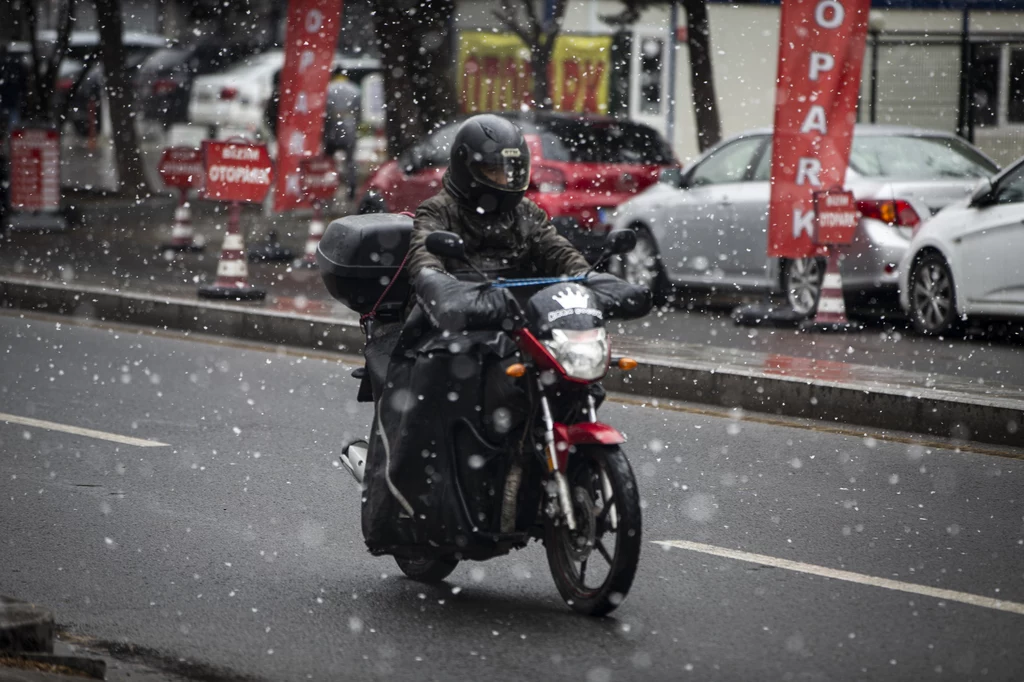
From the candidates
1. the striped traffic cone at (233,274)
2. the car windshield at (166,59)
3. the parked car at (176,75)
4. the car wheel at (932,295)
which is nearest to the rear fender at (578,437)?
the car wheel at (932,295)

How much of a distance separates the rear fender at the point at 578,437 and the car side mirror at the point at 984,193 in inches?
321

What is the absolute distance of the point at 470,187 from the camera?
242 inches

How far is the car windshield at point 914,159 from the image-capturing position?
14594 mm

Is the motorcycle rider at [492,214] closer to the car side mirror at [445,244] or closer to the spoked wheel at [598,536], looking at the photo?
the car side mirror at [445,244]

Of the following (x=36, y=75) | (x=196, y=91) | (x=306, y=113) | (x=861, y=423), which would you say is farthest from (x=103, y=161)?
(x=861, y=423)

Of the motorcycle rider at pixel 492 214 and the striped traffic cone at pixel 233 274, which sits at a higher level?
the motorcycle rider at pixel 492 214

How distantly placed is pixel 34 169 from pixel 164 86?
19.1 meters

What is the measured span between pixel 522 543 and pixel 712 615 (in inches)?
26.3

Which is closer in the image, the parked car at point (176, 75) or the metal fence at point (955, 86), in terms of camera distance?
the metal fence at point (955, 86)

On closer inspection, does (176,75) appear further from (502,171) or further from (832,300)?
(502,171)

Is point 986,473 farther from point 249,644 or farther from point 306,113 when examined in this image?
point 306,113

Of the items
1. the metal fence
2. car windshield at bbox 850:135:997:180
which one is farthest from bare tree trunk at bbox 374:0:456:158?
car windshield at bbox 850:135:997:180

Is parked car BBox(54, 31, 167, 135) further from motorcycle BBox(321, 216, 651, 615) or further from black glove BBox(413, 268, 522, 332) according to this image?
black glove BBox(413, 268, 522, 332)

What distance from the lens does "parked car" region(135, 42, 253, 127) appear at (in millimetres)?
41469
